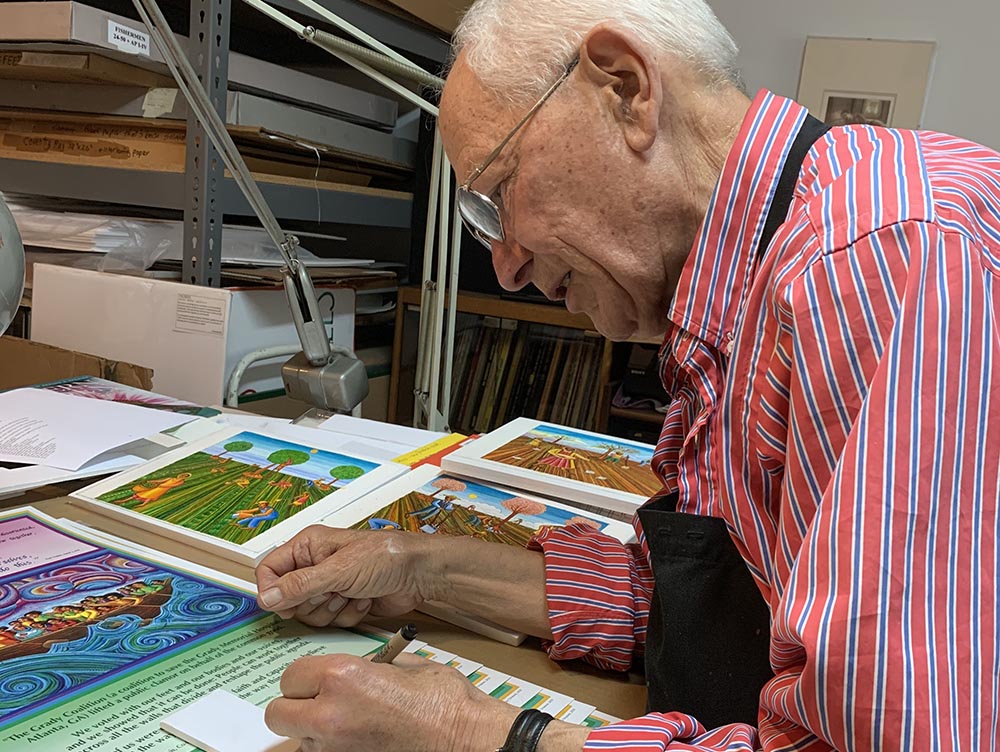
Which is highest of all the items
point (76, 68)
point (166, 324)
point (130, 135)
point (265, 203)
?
point (76, 68)

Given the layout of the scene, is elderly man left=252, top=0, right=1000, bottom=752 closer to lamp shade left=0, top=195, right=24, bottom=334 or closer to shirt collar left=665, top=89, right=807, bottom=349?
shirt collar left=665, top=89, right=807, bottom=349

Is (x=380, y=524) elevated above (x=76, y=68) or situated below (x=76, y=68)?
below

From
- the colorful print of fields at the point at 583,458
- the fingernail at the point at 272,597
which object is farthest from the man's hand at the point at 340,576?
the colorful print of fields at the point at 583,458

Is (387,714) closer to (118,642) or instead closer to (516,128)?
(118,642)

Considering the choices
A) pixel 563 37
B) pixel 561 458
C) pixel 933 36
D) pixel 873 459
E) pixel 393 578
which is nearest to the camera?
pixel 873 459

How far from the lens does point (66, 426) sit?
1180mm

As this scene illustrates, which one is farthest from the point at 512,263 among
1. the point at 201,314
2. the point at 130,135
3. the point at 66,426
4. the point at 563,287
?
the point at 130,135

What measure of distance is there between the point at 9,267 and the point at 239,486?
1.19 ft

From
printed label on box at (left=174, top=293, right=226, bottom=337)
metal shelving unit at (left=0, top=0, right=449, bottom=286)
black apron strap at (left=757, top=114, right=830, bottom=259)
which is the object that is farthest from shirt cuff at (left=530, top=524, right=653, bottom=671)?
metal shelving unit at (left=0, top=0, right=449, bottom=286)

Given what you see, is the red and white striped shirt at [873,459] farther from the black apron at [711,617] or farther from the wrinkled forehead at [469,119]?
the wrinkled forehead at [469,119]

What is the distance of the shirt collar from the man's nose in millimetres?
198

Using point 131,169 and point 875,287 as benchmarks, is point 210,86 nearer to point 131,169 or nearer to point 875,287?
point 131,169

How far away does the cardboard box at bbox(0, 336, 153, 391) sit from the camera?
4.87 feet

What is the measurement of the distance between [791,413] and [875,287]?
9 cm
